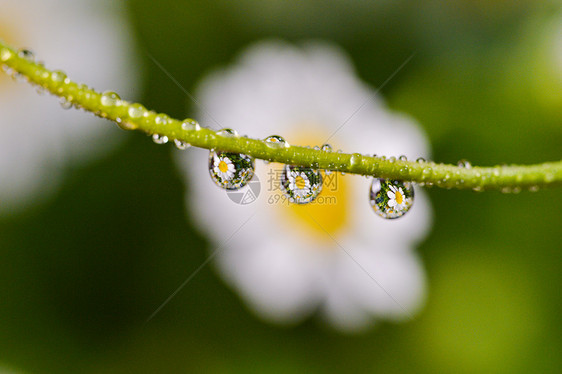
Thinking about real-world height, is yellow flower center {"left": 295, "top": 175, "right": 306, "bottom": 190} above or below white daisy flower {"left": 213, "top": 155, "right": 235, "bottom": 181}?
above

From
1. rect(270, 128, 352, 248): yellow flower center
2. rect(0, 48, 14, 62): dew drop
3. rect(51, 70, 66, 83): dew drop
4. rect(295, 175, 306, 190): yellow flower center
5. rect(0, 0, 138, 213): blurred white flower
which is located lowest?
rect(0, 48, 14, 62): dew drop

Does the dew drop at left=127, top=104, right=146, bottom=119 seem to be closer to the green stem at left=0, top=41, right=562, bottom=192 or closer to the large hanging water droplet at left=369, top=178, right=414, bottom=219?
the green stem at left=0, top=41, right=562, bottom=192

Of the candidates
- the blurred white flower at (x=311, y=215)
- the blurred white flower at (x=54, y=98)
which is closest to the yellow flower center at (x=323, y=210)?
the blurred white flower at (x=311, y=215)

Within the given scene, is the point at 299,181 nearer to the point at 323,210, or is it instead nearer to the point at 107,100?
the point at 107,100

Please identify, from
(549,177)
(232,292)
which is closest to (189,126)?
(549,177)

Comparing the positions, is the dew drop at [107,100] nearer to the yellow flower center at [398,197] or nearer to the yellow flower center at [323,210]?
the yellow flower center at [398,197]

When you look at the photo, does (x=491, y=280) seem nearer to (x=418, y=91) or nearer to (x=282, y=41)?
(x=418, y=91)

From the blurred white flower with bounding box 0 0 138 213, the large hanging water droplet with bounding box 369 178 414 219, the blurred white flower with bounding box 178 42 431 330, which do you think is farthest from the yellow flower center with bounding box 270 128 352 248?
the large hanging water droplet with bounding box 369 178 414 219
